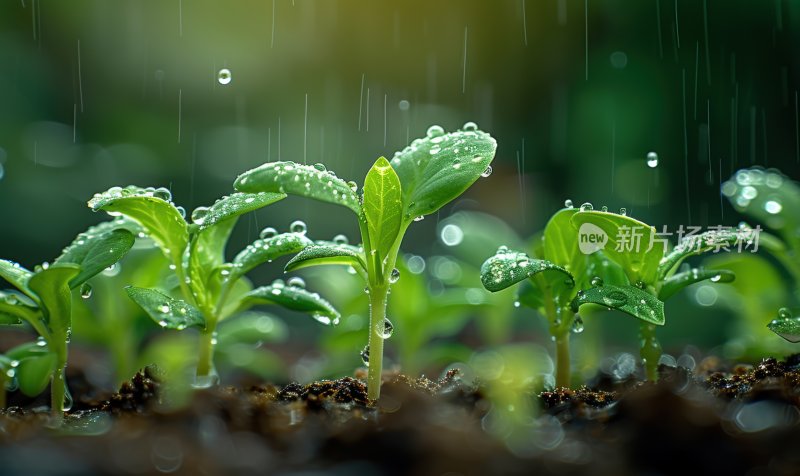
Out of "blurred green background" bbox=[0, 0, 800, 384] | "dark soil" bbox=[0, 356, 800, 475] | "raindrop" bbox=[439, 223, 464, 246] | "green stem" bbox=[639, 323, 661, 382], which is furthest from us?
"blurred green background" bbox=[0, 0, 800, 384]

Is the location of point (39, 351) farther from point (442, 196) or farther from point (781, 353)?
point (781, 353)

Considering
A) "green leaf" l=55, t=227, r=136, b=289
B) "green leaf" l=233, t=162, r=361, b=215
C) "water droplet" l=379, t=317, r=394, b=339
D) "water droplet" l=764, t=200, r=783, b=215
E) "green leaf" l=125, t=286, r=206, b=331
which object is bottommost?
"water droplet" l=379, t=317, r=394, b=339

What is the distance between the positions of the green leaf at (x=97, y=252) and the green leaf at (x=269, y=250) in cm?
14

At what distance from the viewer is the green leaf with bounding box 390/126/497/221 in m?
0.84

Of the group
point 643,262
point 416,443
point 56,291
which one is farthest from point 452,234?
point 416,443

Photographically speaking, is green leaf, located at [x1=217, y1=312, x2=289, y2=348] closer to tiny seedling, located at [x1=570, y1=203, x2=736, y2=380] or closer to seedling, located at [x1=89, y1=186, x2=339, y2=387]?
seedling, located at [x1=89, y1=186, x2=339, y2=387]

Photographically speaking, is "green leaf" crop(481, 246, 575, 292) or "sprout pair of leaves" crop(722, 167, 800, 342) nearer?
"green leaf" crop(481, 246, 575, 292)

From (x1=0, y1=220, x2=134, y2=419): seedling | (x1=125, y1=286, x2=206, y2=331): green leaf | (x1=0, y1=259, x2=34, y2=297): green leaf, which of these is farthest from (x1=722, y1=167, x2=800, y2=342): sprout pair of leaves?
(x1=0, y1=259, x2=34, y2=297): green leaf

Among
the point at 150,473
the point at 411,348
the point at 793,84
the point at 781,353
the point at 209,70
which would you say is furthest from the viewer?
the point at 209,70

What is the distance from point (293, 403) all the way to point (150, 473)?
1.20 feet

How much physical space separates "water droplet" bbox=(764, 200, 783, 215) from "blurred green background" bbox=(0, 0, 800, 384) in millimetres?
1425

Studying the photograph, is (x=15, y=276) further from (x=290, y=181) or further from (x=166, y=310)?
(x=290, y=181)

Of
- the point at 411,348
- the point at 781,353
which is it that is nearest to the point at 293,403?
the point at 411,348

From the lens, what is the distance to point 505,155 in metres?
3.11
